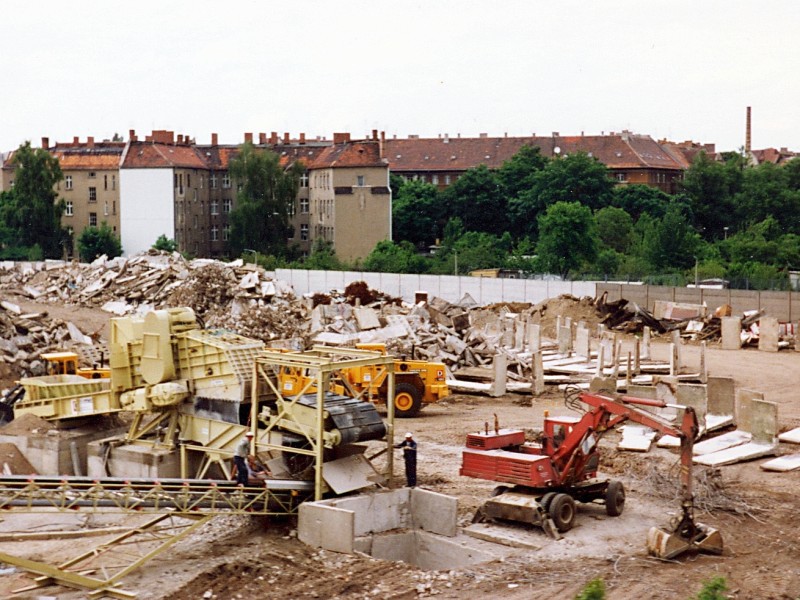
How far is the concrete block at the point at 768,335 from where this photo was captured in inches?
1516

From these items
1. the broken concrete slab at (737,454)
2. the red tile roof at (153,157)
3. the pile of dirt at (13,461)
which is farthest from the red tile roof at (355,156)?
the pile of dirt at (13,461)

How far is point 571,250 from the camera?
206ft

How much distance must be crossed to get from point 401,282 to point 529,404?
24226 millimetres

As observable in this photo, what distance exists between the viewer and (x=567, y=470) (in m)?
17.8

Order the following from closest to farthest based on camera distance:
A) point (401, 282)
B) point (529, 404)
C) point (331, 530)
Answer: point (331, 530) < point (529, 404) < point (401, 282)

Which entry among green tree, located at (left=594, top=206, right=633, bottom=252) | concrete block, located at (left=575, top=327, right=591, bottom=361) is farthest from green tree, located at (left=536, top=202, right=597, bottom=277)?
concrete block, located at (left=575, top=327, right=591, bottom=361)

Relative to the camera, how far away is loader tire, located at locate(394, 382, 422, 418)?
26.9 m

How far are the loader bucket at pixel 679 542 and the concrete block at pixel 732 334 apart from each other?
23.6 m

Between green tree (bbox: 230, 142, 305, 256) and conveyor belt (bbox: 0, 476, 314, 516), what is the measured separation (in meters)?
56.8

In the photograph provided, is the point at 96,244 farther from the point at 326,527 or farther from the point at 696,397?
the point at 326,527

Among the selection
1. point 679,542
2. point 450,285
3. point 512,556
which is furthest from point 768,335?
point 512,556

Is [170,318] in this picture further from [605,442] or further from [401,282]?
[401,282]

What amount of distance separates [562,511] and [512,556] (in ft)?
4.55

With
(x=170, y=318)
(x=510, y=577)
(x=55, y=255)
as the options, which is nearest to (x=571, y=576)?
(x=510, y=577)
